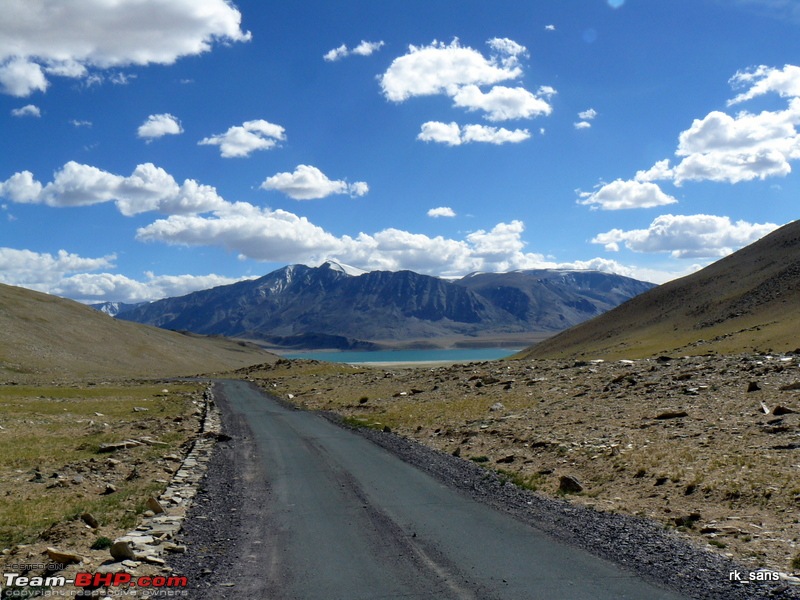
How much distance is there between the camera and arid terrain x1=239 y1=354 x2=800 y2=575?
14172 mm

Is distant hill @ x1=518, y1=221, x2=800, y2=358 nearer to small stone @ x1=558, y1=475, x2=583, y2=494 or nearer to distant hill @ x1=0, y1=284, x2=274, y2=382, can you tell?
small stone @ x1=558, y1=475, x2=583, y2=494

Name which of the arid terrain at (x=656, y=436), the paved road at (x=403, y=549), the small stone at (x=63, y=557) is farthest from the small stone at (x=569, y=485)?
the small stone at (x=63, y=557)

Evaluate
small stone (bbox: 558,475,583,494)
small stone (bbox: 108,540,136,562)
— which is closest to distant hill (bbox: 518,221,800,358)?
small stone (bbox: 558,475,583,494)

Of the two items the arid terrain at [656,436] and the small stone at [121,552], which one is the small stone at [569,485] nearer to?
the arid terrain at [656,436]

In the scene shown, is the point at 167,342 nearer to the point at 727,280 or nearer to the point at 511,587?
the point at 727,280

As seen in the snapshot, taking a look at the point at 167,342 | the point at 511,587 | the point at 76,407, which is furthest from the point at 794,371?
the point at 167,342

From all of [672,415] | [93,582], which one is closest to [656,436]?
[672,415]

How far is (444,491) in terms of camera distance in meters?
17.8

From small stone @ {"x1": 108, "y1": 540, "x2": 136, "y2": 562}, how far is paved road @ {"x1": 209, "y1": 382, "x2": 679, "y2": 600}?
8.12 feet

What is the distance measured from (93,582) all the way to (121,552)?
1.13 m

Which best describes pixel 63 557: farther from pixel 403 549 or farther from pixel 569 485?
pixel 569 485

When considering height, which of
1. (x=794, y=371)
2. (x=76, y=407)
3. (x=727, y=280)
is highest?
(x=727, y=280)

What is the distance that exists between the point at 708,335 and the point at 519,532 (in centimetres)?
8414

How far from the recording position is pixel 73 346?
495ft
